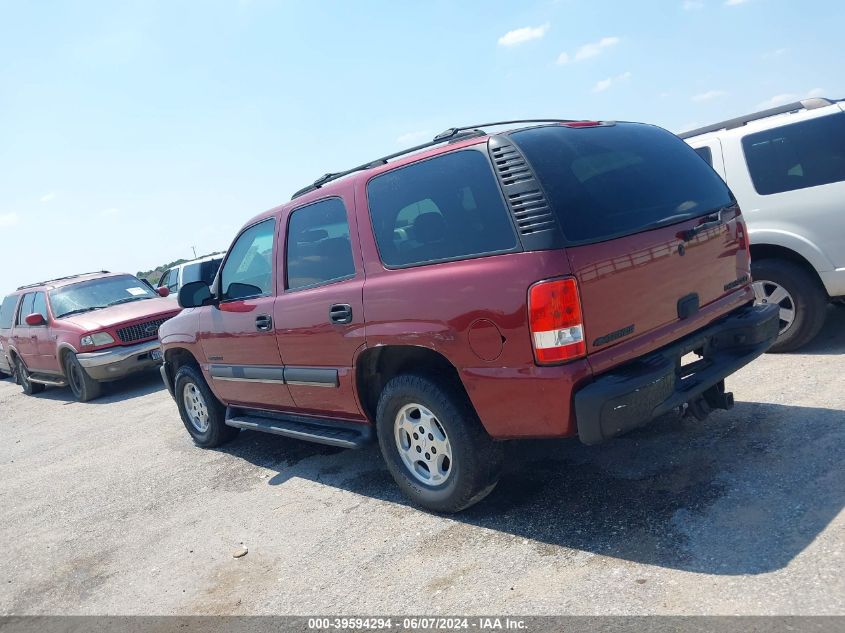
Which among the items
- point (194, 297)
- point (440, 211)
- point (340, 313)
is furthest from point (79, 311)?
point (440, 211)

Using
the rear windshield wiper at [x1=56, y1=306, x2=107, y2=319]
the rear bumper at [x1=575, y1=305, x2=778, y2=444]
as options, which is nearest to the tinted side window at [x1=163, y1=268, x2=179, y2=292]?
the rear windshield wiper at [x1=56, y1=306, x2=107, y2=319]

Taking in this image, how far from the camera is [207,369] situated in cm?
567

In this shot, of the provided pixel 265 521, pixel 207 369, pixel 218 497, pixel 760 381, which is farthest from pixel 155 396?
pixel 760 381

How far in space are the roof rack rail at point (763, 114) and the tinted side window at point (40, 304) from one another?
9959mm

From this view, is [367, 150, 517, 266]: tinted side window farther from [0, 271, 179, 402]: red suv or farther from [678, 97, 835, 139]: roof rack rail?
[0, 271, 179, 402]: red suv

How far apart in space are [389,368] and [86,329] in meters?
7.59

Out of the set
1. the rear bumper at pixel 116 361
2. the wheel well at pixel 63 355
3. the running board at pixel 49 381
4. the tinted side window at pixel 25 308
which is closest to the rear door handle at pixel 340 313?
the rear bumper at pixel 116 361

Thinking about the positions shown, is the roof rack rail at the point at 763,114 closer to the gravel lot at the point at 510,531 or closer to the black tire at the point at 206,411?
the gravel lot at the point at 510,531

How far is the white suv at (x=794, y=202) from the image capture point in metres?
5.13

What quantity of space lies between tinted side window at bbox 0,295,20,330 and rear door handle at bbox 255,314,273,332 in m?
9.57

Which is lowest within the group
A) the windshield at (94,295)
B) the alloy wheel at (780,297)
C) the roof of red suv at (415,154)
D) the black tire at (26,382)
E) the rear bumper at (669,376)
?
the black tire at (26,382)

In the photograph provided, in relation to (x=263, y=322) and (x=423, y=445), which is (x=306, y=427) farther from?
(x=423, y=445)

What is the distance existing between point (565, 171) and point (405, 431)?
5.64 ft

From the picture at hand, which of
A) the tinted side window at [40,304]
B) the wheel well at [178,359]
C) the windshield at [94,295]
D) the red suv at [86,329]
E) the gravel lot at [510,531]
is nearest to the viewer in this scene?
the gravel lot at [510,531]
